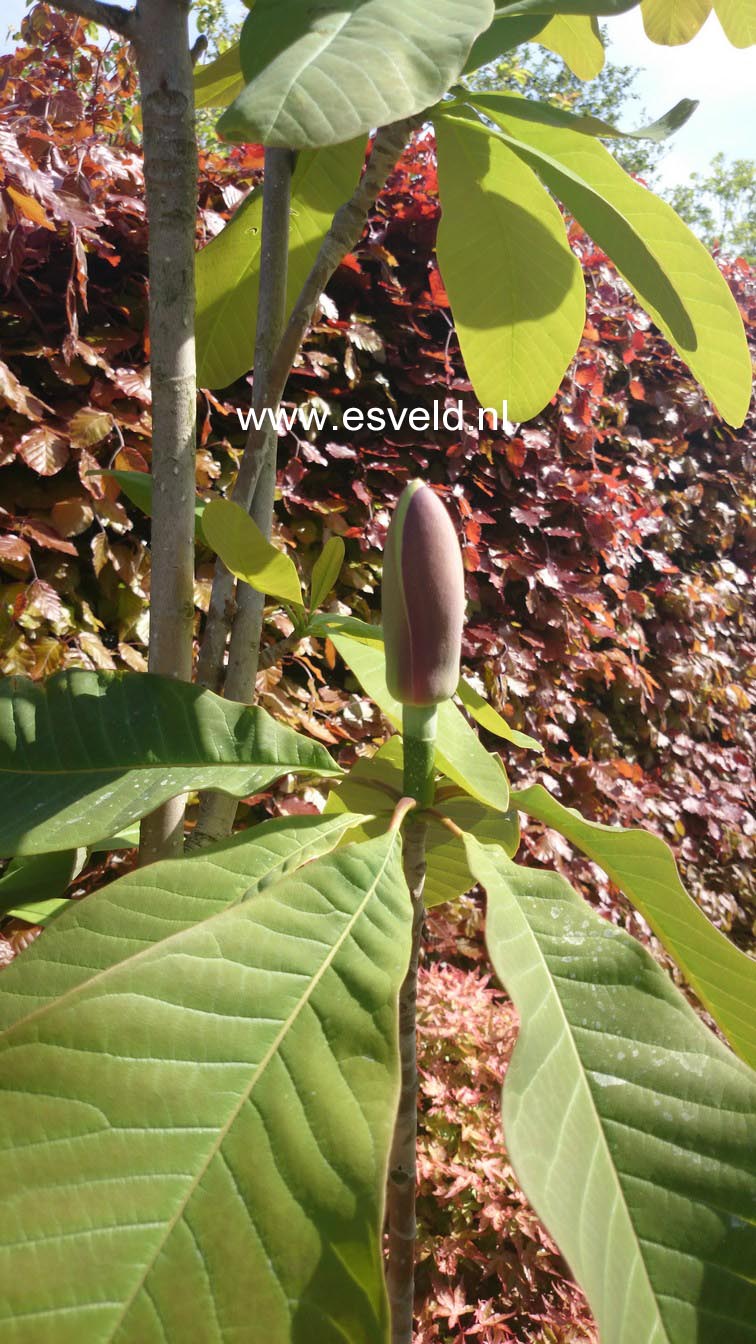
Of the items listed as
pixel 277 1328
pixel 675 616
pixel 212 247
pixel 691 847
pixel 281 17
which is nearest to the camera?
pixel 277 1328

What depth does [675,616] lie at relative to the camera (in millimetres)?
3137

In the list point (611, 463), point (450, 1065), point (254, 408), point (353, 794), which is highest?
point (611, 463)

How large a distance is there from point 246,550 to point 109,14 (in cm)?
39

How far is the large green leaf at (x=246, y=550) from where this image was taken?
660 millimetres

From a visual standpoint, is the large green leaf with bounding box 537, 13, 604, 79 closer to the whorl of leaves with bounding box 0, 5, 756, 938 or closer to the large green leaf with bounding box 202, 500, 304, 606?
the large green leaf with bounding box 202, 500, 304, 606

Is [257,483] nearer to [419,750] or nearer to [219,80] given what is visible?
[419,750]

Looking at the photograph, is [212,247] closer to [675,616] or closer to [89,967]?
[89,967]

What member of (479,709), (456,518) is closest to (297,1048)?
(479,709)

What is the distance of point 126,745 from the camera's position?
2.22ft

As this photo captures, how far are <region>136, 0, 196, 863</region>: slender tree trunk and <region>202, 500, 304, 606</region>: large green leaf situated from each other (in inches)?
1.7

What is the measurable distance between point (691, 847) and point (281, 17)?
283cm

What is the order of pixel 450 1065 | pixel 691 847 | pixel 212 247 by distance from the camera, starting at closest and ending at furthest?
pixel 212 247
pixel 450 1065
pixel 691 847

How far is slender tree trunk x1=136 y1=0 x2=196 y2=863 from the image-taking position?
23.9 inches

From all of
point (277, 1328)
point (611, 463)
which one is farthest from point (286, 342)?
point (611, 463)
